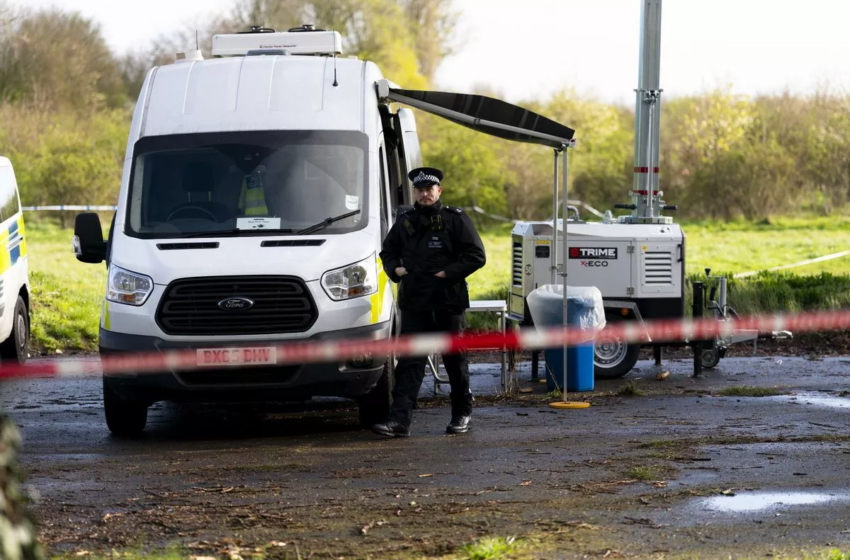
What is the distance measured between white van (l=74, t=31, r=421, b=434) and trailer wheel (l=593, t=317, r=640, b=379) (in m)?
3.17

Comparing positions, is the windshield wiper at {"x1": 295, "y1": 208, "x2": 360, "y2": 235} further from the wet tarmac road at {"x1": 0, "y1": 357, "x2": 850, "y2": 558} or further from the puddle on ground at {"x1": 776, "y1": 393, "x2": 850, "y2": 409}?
the puddle on ground at {"x1": 776, "y1": 393, "x2": 850, "y2": 409}

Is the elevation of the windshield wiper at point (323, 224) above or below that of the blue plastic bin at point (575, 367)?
above

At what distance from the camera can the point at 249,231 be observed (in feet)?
29.7

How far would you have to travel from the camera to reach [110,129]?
4125 cm

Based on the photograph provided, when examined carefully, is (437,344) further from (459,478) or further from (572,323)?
(572,323)

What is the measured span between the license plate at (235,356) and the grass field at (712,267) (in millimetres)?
7384

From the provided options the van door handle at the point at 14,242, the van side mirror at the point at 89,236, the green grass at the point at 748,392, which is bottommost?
the green grass at the point at 748,392

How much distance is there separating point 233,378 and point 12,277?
5056mm

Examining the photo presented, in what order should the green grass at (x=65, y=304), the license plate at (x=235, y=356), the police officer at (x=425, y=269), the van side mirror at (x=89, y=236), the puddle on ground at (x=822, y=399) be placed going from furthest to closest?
the green grass at (x=65, y=304)
the puddle on ground at (x=822, y=399)
the van side mirror at (x=89, y=236)
the police officer at (x=425, y=269)
the license plate at (x=235, y=356)

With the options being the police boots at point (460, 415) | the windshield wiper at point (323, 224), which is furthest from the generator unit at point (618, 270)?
the windshield wiper at point (323, 224)

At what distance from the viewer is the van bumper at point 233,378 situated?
8617mm

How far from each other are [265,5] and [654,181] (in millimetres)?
36854

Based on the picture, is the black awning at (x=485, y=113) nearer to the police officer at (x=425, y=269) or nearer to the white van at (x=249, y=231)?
the white van at (x=249, y=231)

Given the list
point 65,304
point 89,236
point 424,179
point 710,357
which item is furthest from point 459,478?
point 65,304
